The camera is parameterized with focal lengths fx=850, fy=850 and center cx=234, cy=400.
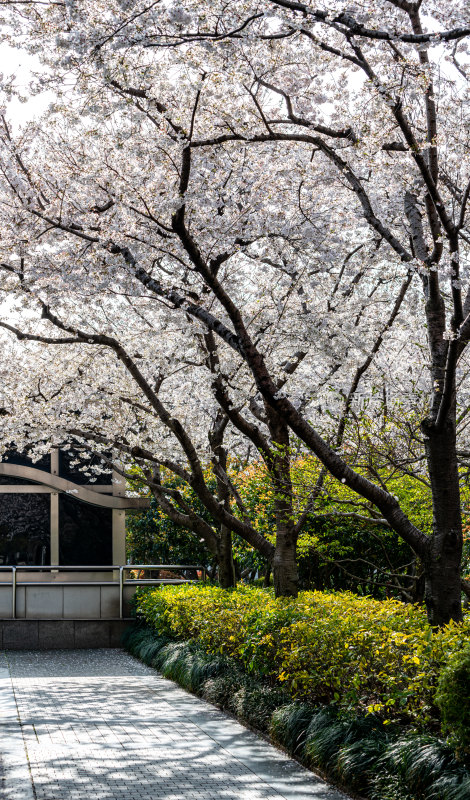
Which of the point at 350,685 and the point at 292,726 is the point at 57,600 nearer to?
the point at 292,726

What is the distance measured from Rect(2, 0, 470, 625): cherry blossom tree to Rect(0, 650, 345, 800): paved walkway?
1.73 m

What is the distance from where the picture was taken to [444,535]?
6.24 m

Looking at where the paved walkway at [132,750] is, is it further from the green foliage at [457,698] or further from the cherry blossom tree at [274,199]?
the cherry blossom tree at [274,199]

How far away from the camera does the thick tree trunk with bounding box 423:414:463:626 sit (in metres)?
6.16

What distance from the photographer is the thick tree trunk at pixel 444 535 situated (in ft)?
20.2

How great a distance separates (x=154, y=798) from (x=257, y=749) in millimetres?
1513

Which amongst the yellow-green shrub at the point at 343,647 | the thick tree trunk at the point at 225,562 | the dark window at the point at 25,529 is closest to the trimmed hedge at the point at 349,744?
the yellow-green shrub at the point at 343,647

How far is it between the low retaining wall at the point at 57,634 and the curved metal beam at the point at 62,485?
11.6 feet

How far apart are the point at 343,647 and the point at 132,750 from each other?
6.04ft

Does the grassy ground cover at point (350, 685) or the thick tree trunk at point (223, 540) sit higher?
the thick tree trunk at point (223, 540)

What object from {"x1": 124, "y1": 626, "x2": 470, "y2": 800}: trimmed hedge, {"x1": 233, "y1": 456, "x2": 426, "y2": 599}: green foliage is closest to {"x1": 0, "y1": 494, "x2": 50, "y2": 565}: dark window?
{"x1": 233, "y1": 456, "x2": 426, "y2": 599}: green foliage

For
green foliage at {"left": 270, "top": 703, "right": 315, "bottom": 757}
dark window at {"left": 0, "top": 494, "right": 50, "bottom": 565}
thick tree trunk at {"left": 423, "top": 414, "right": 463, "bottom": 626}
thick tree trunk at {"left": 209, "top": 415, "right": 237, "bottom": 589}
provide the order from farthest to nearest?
dark window at {"left": 0, "top": 494, "right": 50, "bottom": 565}, thick tree trunk at {"left": 209, "top": 415, "right": 237, "bottom": 589}, green foliage at {"left": 270, "top": 703, "right": 315, "bottom": 757}, thick tree trunk at {"left": 423, "top": 414, "right": 463, "bottom": 626}

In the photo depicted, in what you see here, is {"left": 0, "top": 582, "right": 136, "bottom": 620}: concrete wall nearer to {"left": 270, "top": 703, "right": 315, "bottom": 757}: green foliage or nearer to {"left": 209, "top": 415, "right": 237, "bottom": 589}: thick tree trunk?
{"left": 209, "top": 415, "right": 237, "bottom": 589}: thick tree trunk

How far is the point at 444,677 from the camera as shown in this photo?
4676 mm
